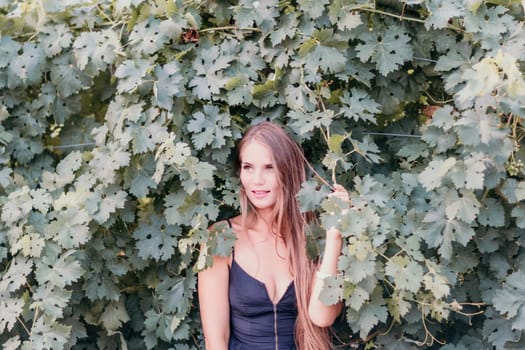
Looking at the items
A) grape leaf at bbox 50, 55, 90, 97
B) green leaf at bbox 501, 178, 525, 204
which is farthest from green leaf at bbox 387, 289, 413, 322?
grape leaf at bbox 50, 55, 90, 97

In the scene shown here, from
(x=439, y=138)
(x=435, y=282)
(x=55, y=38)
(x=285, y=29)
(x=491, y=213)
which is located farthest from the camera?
(x=55, y=38)

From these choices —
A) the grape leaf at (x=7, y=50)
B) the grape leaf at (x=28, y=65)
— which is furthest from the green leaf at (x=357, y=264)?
the grape leaf at (x=7, y=50)

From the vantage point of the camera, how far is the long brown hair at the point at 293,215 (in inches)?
106

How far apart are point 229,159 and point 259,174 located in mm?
195

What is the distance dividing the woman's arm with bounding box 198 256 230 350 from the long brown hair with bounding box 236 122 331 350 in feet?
0.68

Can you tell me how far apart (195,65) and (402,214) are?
0.95 metres

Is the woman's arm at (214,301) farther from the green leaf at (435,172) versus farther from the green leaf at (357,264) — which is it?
the green leaf at (435,172)

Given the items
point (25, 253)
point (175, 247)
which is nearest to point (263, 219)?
point (175, 247)

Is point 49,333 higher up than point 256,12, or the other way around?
point 256,12

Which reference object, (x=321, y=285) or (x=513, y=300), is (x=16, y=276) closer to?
(x=321, y=285)

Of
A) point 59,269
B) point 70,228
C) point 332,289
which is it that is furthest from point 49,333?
point 332,289

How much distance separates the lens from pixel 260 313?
9.17 ft

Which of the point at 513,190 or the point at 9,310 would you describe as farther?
the point at 9,310

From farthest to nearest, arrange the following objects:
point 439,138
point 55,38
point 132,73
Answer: point 55,38 < point 132,73 < point 439,138
